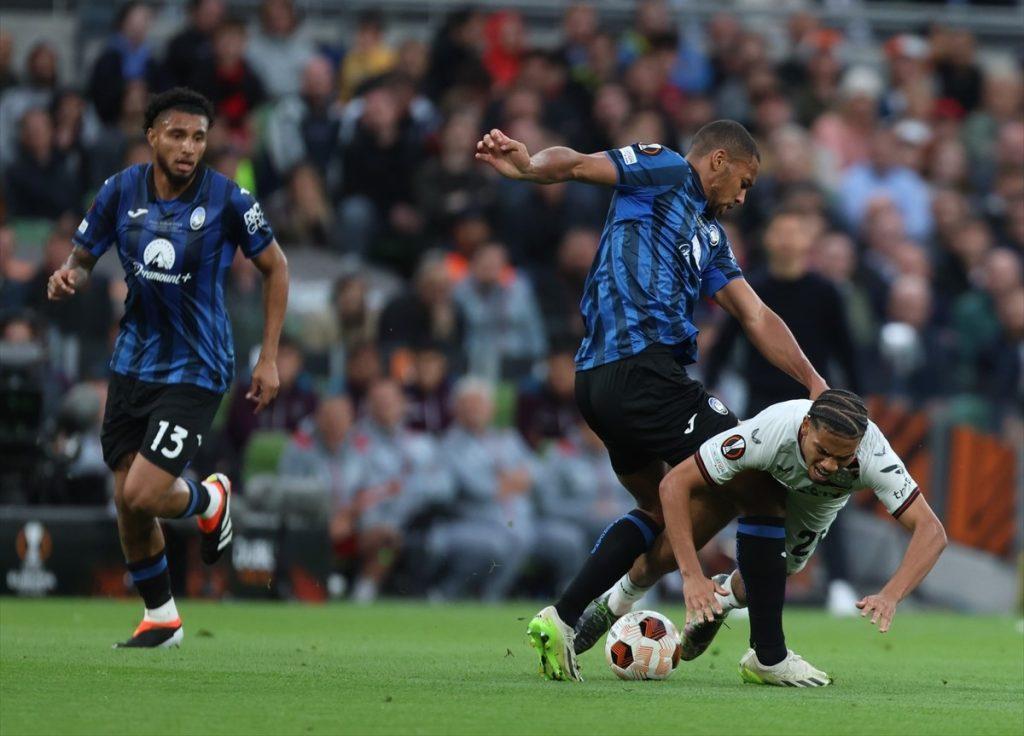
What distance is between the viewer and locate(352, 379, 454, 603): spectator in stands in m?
14.1

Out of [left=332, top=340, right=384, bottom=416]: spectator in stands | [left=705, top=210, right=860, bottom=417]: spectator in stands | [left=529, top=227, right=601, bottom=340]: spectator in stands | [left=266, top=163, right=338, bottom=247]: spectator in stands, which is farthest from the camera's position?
[left=529, top=227, right=601, bottom=340]: spectator in stands

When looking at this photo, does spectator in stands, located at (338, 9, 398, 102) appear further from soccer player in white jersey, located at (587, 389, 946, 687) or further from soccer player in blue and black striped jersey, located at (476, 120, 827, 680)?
soccer player in white jersey, located at (587, 389, 946, 687)

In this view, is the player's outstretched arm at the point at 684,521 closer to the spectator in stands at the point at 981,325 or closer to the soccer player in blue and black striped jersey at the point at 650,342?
the soccer player in blue and black striped jersey at the point at 650,342

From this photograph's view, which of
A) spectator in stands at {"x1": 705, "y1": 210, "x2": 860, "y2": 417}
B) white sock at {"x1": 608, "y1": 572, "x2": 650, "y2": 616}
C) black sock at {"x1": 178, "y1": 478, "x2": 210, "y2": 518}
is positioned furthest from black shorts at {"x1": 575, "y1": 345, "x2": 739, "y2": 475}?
spectator in stands at {"x1": 705, "y1": 210, "x2": 860, "y2": 417}

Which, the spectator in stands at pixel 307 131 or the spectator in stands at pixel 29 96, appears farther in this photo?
the spectator in stands at pixel 307 131

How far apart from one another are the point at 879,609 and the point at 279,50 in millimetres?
12080

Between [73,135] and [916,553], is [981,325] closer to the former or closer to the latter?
[73,135]

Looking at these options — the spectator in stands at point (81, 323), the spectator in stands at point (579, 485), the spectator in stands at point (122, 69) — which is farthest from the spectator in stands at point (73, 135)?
the spectator in stands at point (579, 485)

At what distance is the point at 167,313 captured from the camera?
8.59m

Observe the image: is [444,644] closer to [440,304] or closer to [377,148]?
[440,304]

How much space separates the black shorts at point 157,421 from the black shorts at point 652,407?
83.7 inches

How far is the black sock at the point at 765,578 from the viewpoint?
719 centimetres

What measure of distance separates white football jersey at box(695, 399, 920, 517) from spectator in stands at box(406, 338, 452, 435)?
781 cm

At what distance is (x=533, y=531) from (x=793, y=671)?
24.3 feet
